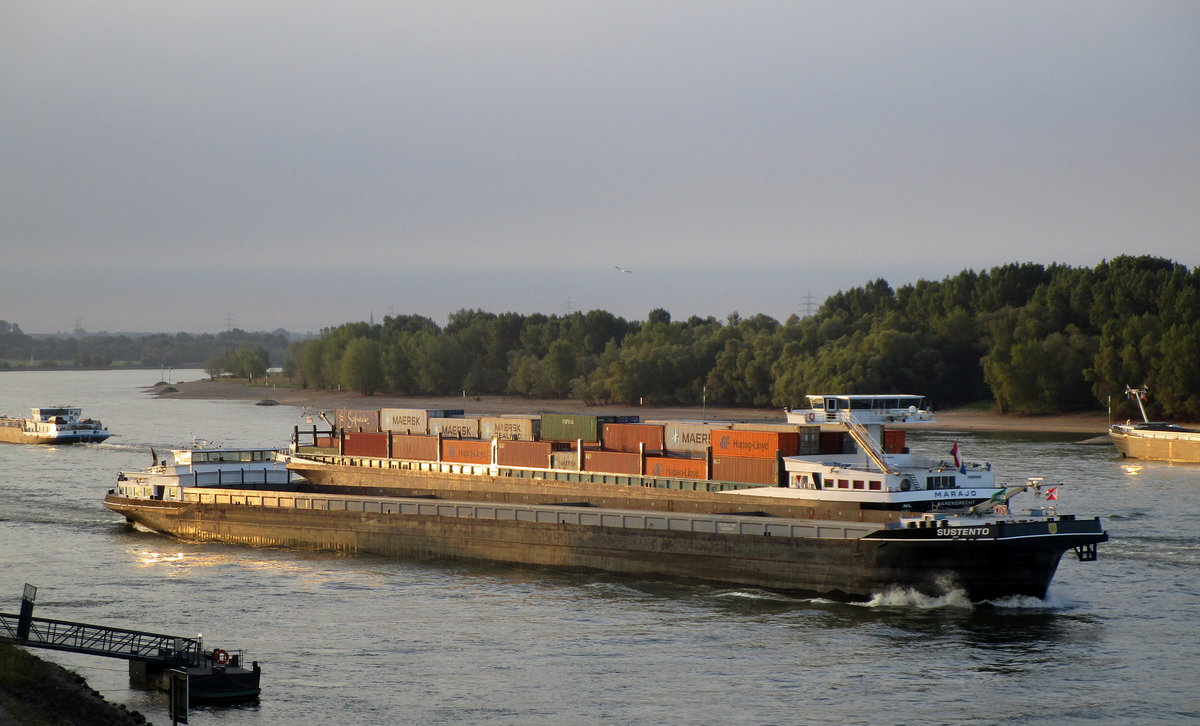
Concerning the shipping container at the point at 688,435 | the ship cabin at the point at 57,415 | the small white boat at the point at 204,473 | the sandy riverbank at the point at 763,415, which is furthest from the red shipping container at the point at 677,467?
the ship cabin at the point at 57,415

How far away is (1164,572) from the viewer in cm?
4616

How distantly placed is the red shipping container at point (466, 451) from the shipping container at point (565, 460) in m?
4.55

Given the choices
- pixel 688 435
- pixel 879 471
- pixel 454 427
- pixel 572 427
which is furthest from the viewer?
pixel 454 427

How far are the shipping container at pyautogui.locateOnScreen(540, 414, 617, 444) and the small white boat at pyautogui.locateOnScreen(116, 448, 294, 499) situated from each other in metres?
14.7

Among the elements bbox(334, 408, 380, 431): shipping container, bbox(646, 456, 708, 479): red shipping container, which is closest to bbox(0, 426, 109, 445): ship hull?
bbox(334, 408, 380, 431): shipping container

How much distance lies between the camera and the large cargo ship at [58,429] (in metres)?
117

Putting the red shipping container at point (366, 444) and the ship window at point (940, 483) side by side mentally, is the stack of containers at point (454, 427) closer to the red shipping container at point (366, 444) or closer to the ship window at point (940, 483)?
the red shipping container at point (366, 444)

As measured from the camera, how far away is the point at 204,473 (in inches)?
2490

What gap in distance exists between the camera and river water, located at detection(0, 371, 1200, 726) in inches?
1237

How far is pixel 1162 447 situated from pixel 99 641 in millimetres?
81907

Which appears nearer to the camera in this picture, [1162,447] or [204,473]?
[204,473]

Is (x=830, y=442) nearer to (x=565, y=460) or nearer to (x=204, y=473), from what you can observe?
(x=565, y=460)

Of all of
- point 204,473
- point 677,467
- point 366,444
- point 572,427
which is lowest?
point 204,473

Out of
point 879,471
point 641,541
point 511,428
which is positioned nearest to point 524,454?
point 511,428
